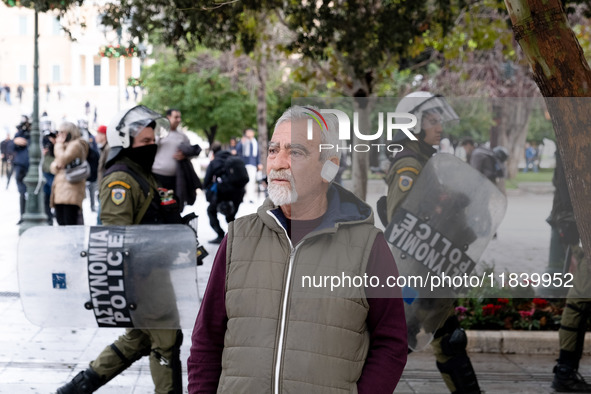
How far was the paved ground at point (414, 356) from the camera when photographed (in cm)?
465

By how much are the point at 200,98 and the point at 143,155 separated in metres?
35.3

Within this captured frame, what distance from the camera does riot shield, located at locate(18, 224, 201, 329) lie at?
15.8 ft

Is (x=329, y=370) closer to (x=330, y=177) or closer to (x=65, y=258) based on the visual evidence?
(x=330, y=177)

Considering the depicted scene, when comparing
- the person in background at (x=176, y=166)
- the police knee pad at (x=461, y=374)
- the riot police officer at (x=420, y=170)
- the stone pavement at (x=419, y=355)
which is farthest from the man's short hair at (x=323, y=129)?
the person in background at (x=176, y=166)

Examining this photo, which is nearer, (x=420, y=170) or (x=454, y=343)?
(x=420, y=170)

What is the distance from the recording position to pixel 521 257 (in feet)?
15.1

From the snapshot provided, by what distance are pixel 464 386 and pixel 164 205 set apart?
78.6 inches

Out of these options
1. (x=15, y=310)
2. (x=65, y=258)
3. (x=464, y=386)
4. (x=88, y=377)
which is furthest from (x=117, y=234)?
(x=15, y=310)

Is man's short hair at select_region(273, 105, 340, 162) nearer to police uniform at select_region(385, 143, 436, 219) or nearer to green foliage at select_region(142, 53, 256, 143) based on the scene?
police uniform at select_region(385, 143, 436, 219)

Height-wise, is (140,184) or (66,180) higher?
(140,184)

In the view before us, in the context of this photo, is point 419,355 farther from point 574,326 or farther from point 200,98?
point 200,98

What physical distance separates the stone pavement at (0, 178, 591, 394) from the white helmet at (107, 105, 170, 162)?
146 cm

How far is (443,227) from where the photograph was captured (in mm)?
4523

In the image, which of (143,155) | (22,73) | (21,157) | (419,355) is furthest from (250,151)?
(22,73)
